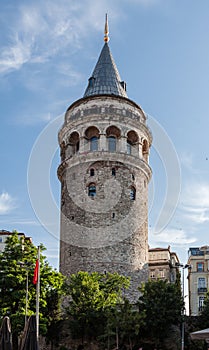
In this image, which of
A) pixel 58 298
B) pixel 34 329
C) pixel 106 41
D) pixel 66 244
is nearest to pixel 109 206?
pixel 66 244

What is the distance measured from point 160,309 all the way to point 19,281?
11582mm

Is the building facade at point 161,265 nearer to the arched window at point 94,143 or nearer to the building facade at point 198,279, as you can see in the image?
the building facade at point 198,279

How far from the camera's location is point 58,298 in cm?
4025

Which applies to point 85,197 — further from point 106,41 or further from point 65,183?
point 106,41

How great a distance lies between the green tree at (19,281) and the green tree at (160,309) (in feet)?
25.7

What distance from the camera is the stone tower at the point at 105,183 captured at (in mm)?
46938

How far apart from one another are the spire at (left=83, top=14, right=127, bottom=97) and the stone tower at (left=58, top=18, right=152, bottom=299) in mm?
105

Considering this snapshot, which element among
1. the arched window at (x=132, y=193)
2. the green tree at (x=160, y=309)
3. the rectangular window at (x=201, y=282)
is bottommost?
the green tree at (x=160, y=309)

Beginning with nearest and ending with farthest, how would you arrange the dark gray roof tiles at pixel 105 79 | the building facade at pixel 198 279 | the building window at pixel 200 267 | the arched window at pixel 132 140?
the arched window at pixel 132 140 → the dark gray roof tiles at pixel 105 79 → the building facade at pixel 198 279 → the building window at pixel 200 267

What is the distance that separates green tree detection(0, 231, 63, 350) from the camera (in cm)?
3244

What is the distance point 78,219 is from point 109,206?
10.1 feet

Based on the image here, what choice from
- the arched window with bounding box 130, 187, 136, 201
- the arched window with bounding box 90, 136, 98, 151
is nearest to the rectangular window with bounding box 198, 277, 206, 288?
the arched window with bounding box 130, 187, 136, 201

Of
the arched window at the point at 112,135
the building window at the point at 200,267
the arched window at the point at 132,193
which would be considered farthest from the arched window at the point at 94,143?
the building window at the point at 200,267

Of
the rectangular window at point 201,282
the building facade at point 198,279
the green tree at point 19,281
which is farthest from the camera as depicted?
the rectangular window at point 201,282
